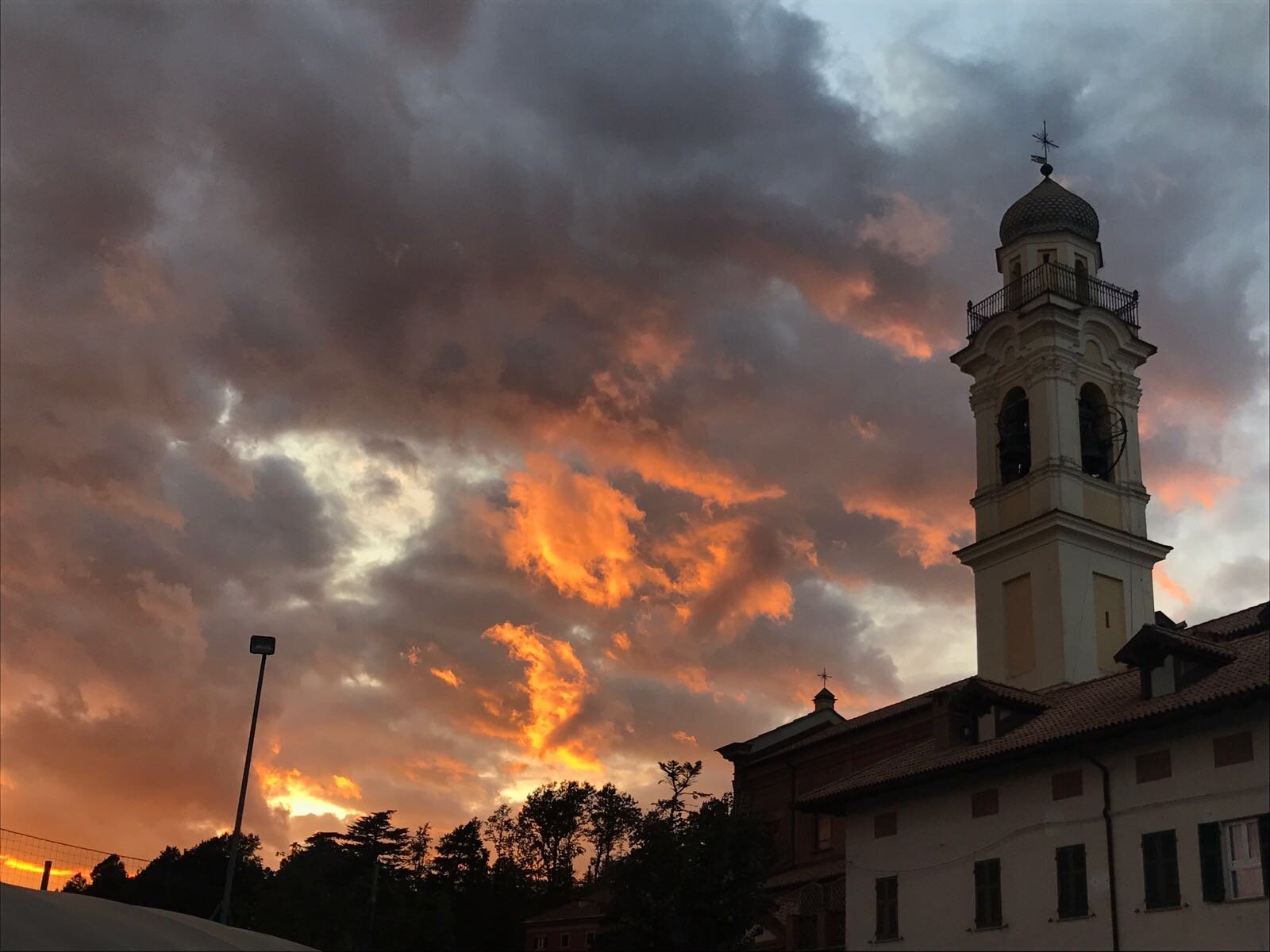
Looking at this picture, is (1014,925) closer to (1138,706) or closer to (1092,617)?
(1138,706)

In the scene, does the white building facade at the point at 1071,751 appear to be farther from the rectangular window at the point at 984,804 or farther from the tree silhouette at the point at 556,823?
the tree silhouette at the point at 556,823

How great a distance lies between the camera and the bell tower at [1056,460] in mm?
51750

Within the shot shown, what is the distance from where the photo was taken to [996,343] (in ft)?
191

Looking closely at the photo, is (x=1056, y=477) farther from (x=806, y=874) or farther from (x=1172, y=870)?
(x=1172, y=870)

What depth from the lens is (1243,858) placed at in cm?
2670

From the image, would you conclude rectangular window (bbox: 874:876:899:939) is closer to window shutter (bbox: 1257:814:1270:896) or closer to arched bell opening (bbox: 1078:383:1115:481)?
window shutter (bbox: 1257:814:1270:896)

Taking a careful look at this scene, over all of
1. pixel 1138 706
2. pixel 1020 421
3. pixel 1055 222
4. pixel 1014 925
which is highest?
pixel 1055 222

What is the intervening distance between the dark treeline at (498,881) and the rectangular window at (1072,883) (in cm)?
1011

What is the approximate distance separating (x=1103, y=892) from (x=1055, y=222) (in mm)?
37669

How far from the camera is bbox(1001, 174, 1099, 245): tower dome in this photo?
59.8 meters

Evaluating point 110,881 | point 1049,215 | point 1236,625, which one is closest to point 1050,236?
point 1049,215

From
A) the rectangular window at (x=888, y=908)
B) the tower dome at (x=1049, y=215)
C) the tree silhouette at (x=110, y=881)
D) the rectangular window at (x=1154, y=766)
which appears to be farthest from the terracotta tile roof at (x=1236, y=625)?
the tree silhouette at (x=110, y=881)

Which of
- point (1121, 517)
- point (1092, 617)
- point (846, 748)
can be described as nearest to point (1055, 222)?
point (1121, 517)

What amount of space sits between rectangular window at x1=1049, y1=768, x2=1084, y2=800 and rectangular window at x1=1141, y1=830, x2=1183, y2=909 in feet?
7.53
